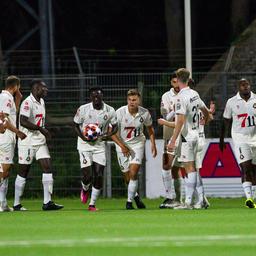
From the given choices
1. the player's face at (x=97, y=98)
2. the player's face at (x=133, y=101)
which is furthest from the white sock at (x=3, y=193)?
the player's face at (x=133, y=101)

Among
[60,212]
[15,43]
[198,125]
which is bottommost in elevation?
[60,212]

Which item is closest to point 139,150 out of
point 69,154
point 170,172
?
point 170,172

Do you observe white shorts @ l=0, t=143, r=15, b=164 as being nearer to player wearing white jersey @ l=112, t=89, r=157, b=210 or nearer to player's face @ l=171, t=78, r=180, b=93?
player wearing white jersey @ l=112, t=89, r=157, b=210

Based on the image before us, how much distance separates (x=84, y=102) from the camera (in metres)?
30.5

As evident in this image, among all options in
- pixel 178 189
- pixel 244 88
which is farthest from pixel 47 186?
pixel 244 88

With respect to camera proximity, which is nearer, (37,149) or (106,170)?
(37,149)

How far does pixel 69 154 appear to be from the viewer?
31.2 meters

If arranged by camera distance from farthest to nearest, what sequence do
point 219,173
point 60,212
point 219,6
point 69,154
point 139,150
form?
point 219,6 → point 69,154 → point 219,173 → point 139,150 → point 60,212

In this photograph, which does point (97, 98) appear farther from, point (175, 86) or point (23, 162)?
point (23, 162)

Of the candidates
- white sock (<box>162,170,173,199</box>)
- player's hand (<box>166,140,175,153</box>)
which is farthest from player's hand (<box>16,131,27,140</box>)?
white sock (<box>162,170,173,199</box>)

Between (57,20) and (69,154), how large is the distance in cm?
1556

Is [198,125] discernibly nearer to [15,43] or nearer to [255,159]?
[255,159]

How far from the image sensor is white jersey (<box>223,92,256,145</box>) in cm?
2362

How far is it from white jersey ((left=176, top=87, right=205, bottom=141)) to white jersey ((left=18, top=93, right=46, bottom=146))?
2500 millimetres
